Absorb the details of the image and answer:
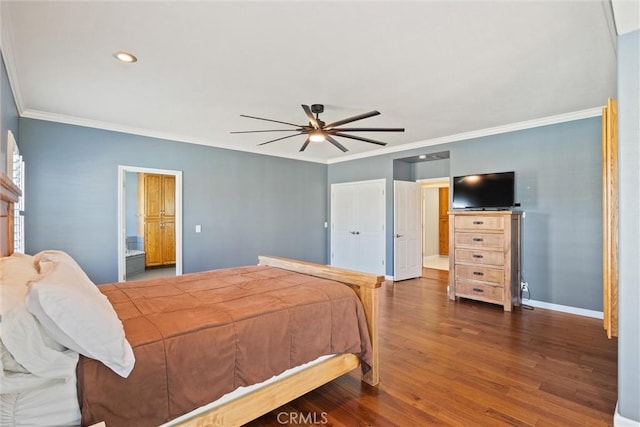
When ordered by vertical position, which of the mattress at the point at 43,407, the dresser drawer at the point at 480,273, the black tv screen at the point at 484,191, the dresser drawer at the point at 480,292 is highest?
the black tv screen at the point at 484,191

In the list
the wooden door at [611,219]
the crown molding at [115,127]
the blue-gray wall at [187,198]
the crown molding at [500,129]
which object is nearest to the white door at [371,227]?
the crown molding at [500,129]

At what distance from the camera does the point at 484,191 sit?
180 inches

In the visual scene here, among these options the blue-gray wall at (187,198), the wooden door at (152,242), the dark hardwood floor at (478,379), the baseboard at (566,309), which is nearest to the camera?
the dark hardwood floor at (478,379)

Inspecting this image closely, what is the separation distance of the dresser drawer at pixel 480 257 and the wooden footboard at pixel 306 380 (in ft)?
8.73

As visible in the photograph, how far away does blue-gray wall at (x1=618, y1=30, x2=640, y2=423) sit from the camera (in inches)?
69.9

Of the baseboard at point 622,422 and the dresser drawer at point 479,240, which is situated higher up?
the dresser drawer at point 479,240

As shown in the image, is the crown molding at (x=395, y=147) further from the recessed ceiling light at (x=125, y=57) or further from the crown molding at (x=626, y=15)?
the crown molding at (x=626, y=15)

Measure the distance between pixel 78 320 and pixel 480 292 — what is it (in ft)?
14.8

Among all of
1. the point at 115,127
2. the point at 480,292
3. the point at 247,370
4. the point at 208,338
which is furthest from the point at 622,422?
the point at 115,127

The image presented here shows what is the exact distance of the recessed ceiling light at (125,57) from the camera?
2.49 m

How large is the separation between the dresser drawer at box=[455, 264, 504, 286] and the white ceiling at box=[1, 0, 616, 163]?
2032 mm

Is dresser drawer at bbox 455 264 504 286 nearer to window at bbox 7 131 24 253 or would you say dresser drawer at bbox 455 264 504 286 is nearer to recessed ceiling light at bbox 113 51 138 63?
recessed ceiling light at bbox 113 51 138 63

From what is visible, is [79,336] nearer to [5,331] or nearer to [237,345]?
[5,331]

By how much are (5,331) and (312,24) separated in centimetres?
223
